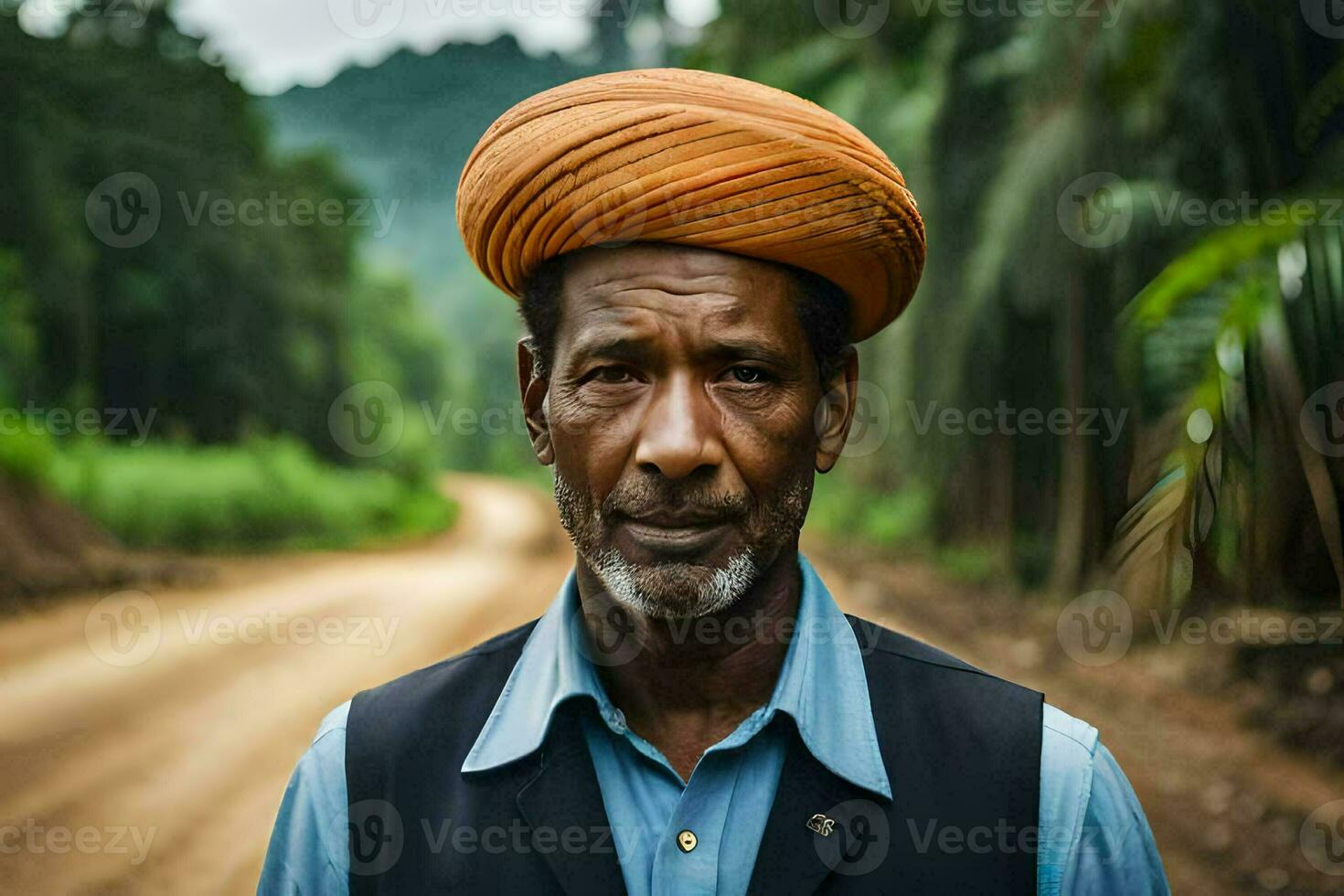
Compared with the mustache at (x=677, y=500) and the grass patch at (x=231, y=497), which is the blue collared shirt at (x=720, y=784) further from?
the grass patch at (x=231, y=497)

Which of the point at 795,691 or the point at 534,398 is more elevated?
the point at 534,398

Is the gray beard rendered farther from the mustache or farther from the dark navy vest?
the dark navy vest

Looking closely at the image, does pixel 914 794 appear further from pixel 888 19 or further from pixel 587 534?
pixel 888 19

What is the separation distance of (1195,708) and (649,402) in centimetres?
539

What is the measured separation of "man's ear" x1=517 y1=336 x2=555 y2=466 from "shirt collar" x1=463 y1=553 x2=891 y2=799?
0.74ft

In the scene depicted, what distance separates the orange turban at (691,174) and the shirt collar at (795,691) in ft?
1.79

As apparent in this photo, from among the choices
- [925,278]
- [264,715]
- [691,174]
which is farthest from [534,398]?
[925,278]

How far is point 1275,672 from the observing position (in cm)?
568

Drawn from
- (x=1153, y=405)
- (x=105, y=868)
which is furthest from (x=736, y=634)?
(x=105, y=868)

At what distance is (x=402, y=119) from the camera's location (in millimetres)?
13703

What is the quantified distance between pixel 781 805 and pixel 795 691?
0.17 metres

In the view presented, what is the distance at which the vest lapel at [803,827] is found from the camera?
4.76 ft

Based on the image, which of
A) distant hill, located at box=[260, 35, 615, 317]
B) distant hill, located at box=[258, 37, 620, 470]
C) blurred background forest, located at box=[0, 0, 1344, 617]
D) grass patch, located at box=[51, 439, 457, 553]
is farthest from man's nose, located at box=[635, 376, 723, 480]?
distant hill, located at box=[260, 35, 615, 317]

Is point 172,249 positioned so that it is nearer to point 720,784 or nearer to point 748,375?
point 748,375
